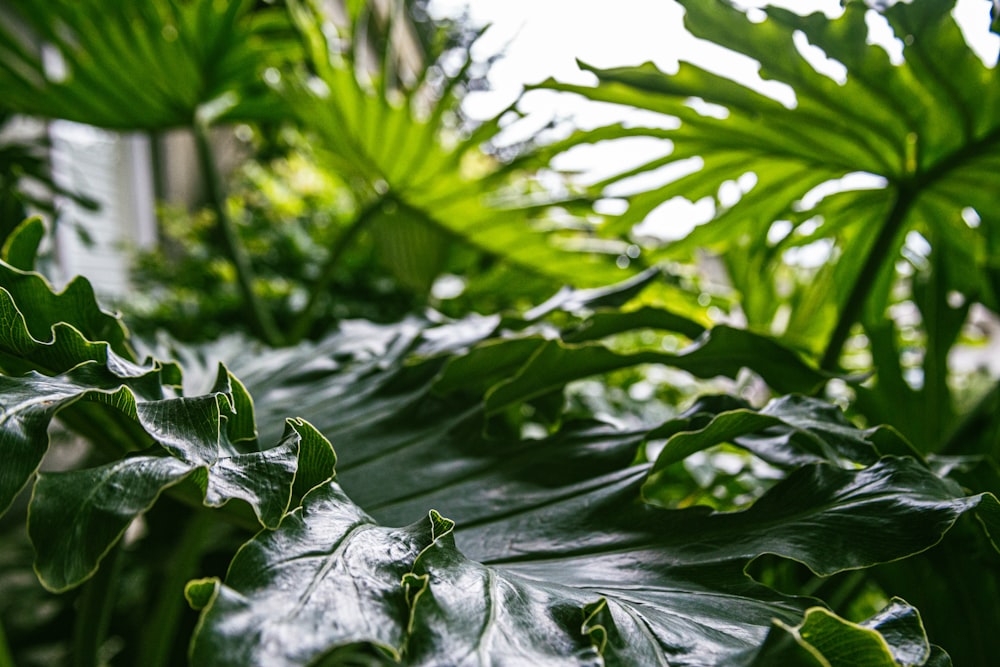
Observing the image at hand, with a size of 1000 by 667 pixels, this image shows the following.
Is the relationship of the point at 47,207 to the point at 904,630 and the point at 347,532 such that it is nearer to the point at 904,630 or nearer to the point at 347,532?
the point at 347,532

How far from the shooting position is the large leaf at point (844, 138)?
0.56 meters

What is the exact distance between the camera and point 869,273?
74 cm

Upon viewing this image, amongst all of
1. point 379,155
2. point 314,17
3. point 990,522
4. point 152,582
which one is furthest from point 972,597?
point 152,582

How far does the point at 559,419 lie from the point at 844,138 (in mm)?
418

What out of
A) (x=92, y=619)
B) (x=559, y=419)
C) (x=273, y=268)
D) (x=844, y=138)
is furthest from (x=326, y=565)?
(x=273, y=268)

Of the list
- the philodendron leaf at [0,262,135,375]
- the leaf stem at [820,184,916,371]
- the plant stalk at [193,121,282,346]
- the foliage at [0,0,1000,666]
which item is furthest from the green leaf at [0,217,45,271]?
the leaf stem at [820,184,916,371]

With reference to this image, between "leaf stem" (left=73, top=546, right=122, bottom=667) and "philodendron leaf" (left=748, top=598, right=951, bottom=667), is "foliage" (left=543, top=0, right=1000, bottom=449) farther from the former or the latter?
"leaf stem" (left=73, top=546, right=122, bottom=667)

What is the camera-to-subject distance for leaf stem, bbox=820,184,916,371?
734 mm

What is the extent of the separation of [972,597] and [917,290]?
0.40 meters

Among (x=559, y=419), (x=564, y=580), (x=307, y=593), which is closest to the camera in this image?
(x=307, y=593)

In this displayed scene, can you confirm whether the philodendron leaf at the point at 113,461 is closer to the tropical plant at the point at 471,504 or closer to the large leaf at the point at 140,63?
the tropical plant at the point at 471,504

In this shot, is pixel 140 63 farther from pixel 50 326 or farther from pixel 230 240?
pixel 50 326

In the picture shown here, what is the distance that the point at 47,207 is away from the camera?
1047 mm

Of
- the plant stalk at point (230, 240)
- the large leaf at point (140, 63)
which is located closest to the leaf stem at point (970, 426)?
the plant stalk at point (230, 240)
